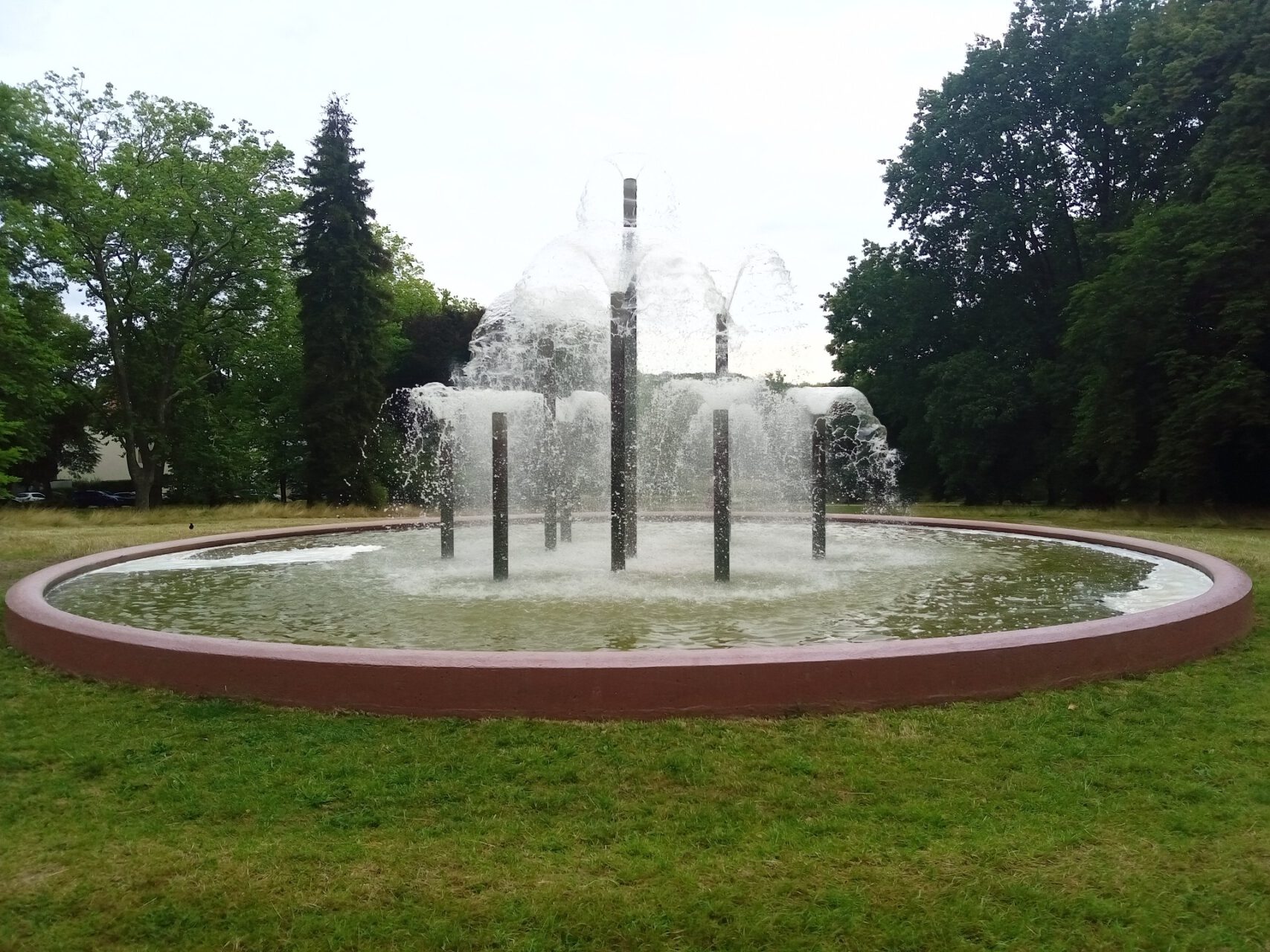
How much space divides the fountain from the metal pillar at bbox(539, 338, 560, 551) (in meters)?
0.06

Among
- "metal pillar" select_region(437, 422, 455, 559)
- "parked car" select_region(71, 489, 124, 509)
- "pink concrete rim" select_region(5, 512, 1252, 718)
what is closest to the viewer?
"pink concrete rim" select_region(5, 512, 1252, 718)

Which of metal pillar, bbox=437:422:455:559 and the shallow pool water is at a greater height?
metal pillar, bbox=437:422:455:559

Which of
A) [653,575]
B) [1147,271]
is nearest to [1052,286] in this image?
[1147,271]

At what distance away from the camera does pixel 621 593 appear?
9109mm

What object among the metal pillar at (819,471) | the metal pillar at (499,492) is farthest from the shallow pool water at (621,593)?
the metal pillar at (819,471)

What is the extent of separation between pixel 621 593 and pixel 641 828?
195 inches

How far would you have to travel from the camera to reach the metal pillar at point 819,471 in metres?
12.2

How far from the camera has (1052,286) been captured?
32406mm

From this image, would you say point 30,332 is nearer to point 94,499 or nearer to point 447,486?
point 447,486

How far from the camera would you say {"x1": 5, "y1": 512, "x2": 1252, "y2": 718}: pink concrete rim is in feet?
17.4

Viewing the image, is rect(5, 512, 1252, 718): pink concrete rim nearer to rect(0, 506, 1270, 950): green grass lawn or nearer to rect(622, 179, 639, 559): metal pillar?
rect(0, 506, 1270, 950): green grass lawn

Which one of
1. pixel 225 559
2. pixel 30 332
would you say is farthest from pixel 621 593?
pixel 30 332

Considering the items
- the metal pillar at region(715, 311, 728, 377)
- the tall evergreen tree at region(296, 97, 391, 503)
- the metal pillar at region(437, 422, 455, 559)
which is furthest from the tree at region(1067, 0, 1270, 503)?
the tall evergreen tree at region(296, 97, 391, 503)

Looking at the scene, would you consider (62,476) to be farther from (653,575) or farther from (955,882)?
(955,882)
